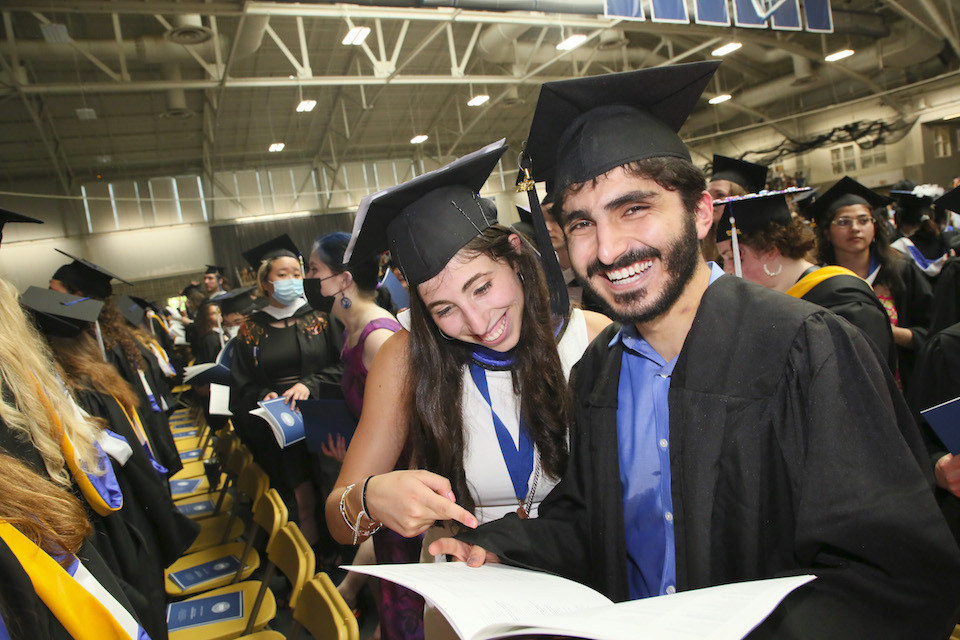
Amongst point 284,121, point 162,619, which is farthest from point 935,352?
point 284,121

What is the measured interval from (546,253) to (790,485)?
806 millimetres

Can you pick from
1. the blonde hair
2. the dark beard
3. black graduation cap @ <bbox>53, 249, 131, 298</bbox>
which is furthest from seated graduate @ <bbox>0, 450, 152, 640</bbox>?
black graduation cap @ <bbox>53, 249, 131, 298</bbox>

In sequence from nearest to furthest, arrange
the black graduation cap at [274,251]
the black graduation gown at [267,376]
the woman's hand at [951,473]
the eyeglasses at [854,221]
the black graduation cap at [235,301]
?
the woman's hand at [951,473], the eyeglasses at [854,221], the black graduation gown at [267,376], the black graduation cap at [274,251], the black graduation cap at [235,301]

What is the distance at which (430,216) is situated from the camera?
1.59 meters

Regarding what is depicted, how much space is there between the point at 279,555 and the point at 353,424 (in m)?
0.57

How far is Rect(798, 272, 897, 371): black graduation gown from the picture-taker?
2.30 m

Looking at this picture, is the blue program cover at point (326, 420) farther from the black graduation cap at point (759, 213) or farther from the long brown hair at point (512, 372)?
the black graduation cap at point (759, 213)

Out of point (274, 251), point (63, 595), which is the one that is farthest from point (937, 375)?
point (274, 251)

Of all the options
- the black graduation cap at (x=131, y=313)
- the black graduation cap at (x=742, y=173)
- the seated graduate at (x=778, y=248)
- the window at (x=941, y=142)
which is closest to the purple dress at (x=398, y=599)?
the seated graduate at (x=778, y=248)

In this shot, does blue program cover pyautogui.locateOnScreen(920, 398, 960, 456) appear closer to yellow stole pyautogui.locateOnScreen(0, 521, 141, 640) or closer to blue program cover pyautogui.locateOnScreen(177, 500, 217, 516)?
yellow stole pyautogui.locateOnScreen(0, 521, 141, 640)

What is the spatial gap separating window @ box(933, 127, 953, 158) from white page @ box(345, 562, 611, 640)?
1964cm

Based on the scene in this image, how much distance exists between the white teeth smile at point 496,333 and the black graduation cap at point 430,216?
21 centimetres

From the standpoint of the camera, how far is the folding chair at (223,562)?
263 centimetres

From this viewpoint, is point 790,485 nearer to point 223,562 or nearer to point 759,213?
point 759,213
